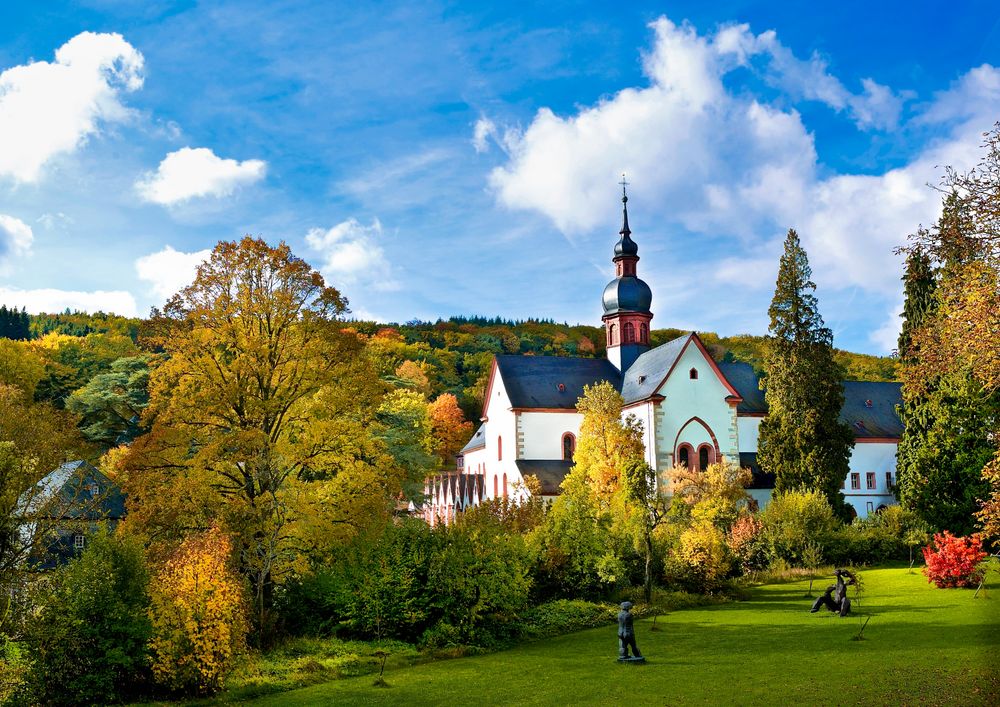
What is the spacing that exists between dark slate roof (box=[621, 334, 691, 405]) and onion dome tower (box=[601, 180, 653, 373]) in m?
1.41

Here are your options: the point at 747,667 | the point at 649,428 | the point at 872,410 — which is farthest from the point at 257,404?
the point at 872,410

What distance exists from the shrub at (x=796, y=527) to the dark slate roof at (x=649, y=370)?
13761 millimetres

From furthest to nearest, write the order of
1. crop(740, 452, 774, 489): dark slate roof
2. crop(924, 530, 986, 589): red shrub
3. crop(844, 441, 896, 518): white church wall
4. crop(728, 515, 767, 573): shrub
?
crop(844, 441, 896, 518): white church wall → crop(740, 452, 774, 489): dark slate roof → crop(728, 515, 767, 573): shrub → crop(924, 530, 986, 589): red shrub

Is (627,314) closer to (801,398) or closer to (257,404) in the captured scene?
(801,398)

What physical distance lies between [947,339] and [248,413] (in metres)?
16.7

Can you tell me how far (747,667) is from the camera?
17.4m

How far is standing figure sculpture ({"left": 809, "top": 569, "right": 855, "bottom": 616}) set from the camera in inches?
906

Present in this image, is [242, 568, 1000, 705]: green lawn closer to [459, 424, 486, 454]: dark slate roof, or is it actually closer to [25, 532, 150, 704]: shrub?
[25, 532, 150, 704]: shrub

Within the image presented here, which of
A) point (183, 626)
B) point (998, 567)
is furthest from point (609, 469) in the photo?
point (183, 626)

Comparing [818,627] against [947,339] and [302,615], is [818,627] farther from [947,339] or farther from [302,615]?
[302,615]

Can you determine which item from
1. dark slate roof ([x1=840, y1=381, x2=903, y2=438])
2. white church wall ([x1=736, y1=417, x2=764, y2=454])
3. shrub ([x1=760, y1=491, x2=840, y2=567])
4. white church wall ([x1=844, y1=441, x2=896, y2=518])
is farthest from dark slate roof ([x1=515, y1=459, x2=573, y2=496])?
dark slate roof ([x1=840, y1=381, x2=903, y2=438])

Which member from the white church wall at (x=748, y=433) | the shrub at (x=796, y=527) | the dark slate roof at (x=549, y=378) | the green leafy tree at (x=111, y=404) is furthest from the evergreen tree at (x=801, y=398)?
the green leafy tree at (x=111, y=404)

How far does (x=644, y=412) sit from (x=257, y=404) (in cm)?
3045

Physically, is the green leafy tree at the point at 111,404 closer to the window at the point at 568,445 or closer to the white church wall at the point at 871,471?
the window at the point at 568,445
